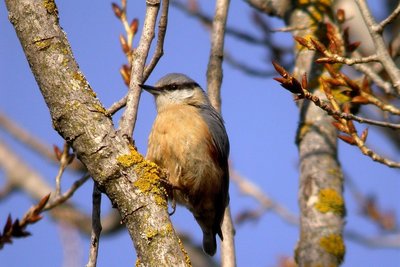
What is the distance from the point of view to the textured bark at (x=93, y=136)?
2.32 metres

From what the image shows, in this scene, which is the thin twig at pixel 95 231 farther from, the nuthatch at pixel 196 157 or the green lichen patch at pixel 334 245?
the green lichen patch at pixel 334 245

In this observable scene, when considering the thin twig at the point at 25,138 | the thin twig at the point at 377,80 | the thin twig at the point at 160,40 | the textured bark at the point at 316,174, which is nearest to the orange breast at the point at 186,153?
the textured bark at the point at 316,174

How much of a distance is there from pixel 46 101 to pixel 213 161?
2.16m

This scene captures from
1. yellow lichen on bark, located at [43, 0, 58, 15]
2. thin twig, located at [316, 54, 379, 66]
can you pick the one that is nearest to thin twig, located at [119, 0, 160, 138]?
yellow lichen on bark, located at [43, 0, 58, 15]

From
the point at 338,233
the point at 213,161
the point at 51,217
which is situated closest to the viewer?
the point at 338,233

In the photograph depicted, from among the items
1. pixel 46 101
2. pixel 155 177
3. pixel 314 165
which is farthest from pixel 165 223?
pixel 314 165

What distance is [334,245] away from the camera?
3.97 m

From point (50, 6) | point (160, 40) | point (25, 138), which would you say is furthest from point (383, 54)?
point (25, 138)

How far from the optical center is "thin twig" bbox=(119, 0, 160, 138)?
2758 millimetres

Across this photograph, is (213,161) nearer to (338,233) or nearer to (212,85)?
(212,85)

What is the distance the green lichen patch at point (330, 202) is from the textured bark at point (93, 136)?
6.25 feet

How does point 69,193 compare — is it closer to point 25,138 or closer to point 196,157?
point 196,157

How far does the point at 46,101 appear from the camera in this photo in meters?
2.45

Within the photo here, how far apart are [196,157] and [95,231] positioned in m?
1.79
